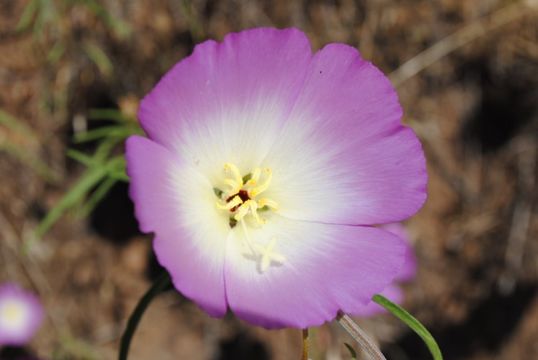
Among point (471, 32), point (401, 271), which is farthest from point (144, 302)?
point (471, 32)

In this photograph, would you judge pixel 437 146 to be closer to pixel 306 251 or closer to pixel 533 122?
pixel 533 122

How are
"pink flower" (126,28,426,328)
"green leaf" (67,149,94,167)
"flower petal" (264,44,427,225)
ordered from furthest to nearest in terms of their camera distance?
"green leaf" (67,149,94,167) < "flower petal" (264,44,427,225) < "pink flower" (126,28,426,328)

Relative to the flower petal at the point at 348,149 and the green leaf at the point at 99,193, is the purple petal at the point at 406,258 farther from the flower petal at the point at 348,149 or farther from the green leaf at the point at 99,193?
the flower petal at the point at 348,149

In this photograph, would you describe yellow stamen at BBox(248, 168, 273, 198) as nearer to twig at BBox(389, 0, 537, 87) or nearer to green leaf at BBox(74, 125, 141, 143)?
green leaf at BBox(74, 125, 141, 143)

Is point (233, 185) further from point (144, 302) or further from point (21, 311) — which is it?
point (21, 311)

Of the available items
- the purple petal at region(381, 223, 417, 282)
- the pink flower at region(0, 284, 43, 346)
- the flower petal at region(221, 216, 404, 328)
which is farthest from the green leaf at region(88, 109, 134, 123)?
the purple petal at region(381, 223, 417, 282)

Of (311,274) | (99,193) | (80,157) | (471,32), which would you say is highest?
(80,157)
